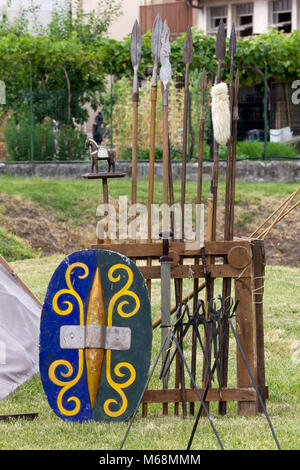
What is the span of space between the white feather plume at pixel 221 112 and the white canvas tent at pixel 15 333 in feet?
7.06

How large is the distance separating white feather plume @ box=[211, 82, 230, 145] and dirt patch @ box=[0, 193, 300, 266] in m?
7.43

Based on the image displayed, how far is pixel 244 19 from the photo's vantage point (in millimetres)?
29828

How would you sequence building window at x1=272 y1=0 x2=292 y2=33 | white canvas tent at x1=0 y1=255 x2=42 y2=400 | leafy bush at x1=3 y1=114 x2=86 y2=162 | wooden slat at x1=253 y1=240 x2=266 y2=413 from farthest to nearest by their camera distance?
building window at x1=272 y1=0 x2=292 y2=33
leafy bush at x1=3 y1=114 x2=86 y2=162
white canvas tent at x1=0 y1=255 x2=42 y2=400
wooden slat at x1=253 y1=240 x2=266 y2=413

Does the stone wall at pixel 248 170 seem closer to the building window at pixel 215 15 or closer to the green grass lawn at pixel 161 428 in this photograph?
the green grass lawn at pixel 161 428

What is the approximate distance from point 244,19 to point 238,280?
26417mm

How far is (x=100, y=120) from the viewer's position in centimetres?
1784

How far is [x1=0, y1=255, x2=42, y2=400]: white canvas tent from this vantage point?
566cm

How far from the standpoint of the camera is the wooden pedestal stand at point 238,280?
15.8 ft

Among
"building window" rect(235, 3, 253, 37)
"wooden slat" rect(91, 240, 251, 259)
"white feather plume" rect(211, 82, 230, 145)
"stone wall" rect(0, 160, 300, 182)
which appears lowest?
"wooden slat" rect(91, 240, 251, 259)

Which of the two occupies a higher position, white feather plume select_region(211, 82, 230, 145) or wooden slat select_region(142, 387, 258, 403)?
white feather plume select_region(211, 82, 230, 145)

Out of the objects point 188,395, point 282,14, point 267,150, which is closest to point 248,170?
point 267,150

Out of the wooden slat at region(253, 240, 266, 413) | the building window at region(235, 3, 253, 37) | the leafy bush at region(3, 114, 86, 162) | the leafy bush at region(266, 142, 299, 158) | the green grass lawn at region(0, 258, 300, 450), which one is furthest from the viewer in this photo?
the building window at region(235, 3, 253, 37)

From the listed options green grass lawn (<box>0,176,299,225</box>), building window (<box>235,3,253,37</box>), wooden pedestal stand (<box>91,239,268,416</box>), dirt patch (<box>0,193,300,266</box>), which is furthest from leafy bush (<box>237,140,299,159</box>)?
building window (<box>235,3,253,37</box>)

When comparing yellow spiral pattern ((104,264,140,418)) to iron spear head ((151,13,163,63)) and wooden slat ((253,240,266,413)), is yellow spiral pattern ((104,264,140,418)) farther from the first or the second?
iron spear head ((151,13,163,63))
